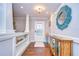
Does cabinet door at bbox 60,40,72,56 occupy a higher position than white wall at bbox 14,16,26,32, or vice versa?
white wall at bbox 14,16,26,32

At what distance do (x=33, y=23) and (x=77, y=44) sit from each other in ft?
25.3

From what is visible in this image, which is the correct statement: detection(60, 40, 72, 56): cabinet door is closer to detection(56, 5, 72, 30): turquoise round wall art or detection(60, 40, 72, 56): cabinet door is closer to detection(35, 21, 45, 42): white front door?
detection(56, 5, 72, 30): turquoise round wall art

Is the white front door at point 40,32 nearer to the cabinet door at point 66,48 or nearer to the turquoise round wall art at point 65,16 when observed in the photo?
the turquoise round wall art at point 65,16

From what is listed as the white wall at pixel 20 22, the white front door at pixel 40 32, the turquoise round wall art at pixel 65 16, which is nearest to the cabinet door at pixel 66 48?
the turquoise round wall art at pixel 65 16

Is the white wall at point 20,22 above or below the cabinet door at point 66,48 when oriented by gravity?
above

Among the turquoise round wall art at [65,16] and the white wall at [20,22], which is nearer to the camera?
the turquoise round wall art at [65,16]

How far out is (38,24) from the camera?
34.1 ft

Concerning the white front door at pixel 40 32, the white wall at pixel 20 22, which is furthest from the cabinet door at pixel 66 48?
the white wall at pixel 20 22

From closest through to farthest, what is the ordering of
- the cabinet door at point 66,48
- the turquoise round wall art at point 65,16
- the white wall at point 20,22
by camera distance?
the cabinet door at point 66,48
the turquoise round wall art at point 65,16
the white wall at point 20,22

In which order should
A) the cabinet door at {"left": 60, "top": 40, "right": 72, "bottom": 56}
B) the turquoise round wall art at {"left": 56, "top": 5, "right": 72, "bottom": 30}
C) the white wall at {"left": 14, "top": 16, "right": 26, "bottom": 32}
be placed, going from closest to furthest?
the cabinet door at {"left": 60, "top": 40, "right": 72, "bottom": 56} → the turquoise round wall art at {"left": 56, "top": 5, "right": 72, "bottom": 30} → the white wall at {"left": 14, "top": 16, "right": 26, "bottom": 32}

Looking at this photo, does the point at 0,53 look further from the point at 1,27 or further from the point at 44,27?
the point at 44,27

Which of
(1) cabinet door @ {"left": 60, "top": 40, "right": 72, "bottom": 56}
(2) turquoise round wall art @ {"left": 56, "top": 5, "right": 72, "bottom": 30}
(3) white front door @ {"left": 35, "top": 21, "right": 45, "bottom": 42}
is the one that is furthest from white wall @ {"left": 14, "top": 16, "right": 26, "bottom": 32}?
(1) cabinet door @ {"left": 60, "top": 40, "right": 72, "bottom": 56}

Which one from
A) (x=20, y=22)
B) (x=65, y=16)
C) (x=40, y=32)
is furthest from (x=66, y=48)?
(x=20, y=22)

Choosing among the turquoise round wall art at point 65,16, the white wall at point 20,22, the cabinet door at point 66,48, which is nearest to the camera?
the cabinet door at point 66,48
